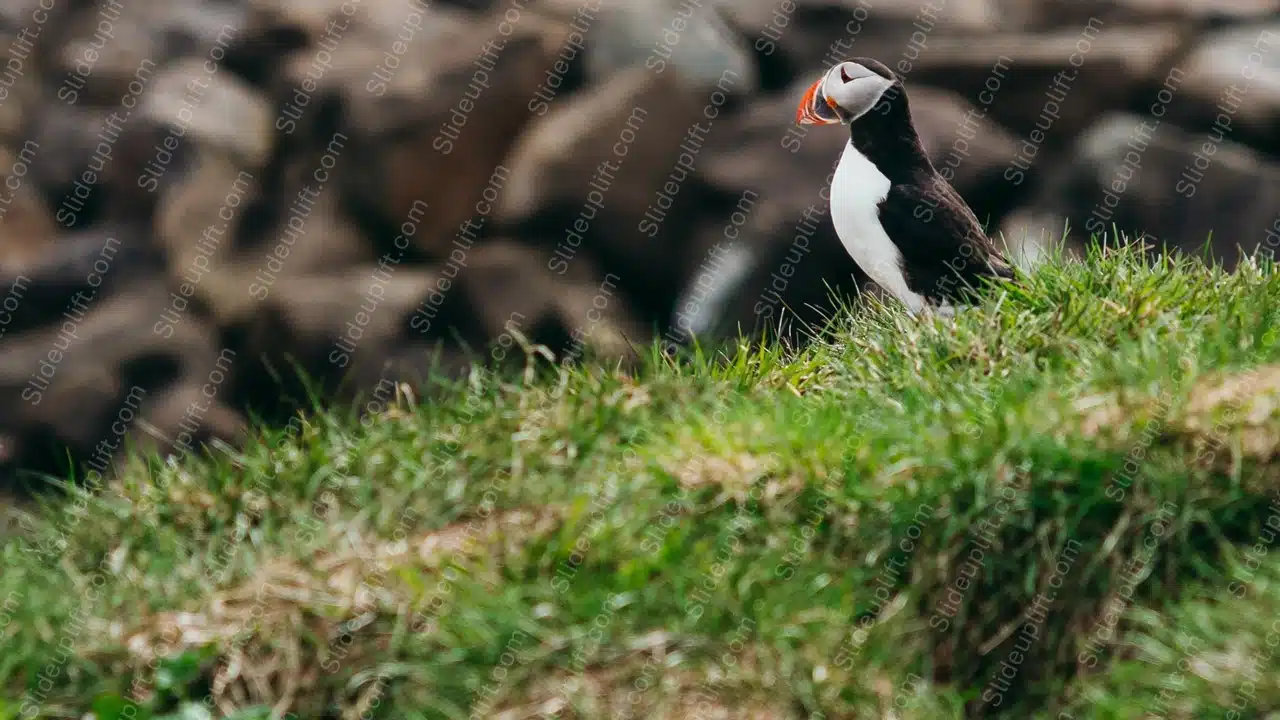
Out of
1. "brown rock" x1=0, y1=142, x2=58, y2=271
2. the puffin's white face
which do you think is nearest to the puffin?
the puffin's white face

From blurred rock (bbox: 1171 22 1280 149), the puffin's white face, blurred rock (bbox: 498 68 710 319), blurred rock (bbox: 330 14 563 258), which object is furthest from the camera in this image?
blurred rock (bbox: 330 14 563 258)

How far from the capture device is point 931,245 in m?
3.98

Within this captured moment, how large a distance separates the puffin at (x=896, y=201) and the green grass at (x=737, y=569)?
913 millimetres

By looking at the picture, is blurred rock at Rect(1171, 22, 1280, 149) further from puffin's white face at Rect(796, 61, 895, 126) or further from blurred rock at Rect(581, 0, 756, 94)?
puffin's white face at Rect(796, 61, 895, 126)

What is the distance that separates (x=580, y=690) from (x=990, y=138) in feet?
19.5

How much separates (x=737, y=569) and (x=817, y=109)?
181cm

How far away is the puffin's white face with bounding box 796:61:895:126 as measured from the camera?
155 inches

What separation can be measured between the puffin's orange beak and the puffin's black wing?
0.92 ft

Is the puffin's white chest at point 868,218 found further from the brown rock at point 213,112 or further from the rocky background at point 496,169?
the brown rock at point 213,112

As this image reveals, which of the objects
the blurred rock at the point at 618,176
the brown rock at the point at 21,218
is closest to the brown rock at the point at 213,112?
the brown rock at the point at 21,218

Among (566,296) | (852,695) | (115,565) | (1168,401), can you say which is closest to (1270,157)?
(566,296)

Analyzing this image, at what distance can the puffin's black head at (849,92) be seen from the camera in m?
3.94

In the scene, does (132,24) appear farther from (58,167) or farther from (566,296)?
(566,296)

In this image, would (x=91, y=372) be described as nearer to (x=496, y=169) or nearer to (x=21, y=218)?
(x=21, y=218)
